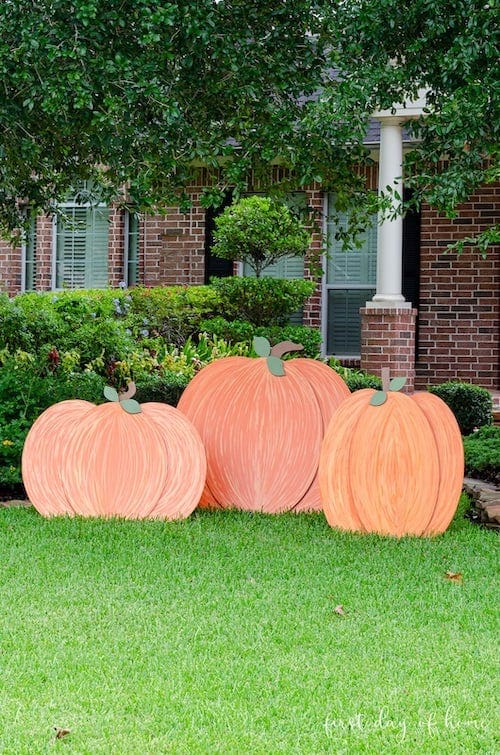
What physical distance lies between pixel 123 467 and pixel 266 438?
1.01 meters

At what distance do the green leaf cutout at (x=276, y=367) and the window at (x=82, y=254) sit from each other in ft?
32.2

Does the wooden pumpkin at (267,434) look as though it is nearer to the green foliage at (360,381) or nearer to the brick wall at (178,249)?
the green foliage at (360,381)

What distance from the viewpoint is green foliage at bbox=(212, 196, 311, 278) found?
14.3 meters

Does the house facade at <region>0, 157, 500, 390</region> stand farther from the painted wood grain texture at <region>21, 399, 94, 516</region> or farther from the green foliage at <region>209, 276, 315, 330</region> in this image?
the painted wood grain texture at <region>21, 399, 94, 516</region>

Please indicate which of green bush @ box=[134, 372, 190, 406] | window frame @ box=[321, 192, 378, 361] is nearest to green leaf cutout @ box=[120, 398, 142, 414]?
green bush @ box=[134, 372, 190, 406]

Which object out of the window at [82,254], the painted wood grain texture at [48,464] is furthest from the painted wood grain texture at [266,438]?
the window at [82,254]

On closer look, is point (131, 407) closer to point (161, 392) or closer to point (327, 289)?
point (161, 392)

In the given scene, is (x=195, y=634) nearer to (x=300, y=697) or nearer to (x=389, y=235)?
(x=300, y=697)

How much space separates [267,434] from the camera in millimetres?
7473

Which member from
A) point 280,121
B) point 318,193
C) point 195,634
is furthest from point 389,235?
point 195,634

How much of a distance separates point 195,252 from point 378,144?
11.2ft

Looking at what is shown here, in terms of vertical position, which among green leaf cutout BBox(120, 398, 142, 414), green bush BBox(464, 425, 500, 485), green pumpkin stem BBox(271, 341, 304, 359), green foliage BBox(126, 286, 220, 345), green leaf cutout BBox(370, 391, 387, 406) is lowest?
green bush BBox(464, 425, 500, 485)

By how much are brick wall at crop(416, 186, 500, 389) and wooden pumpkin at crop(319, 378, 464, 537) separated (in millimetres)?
8400

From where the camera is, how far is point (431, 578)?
18.4ft
